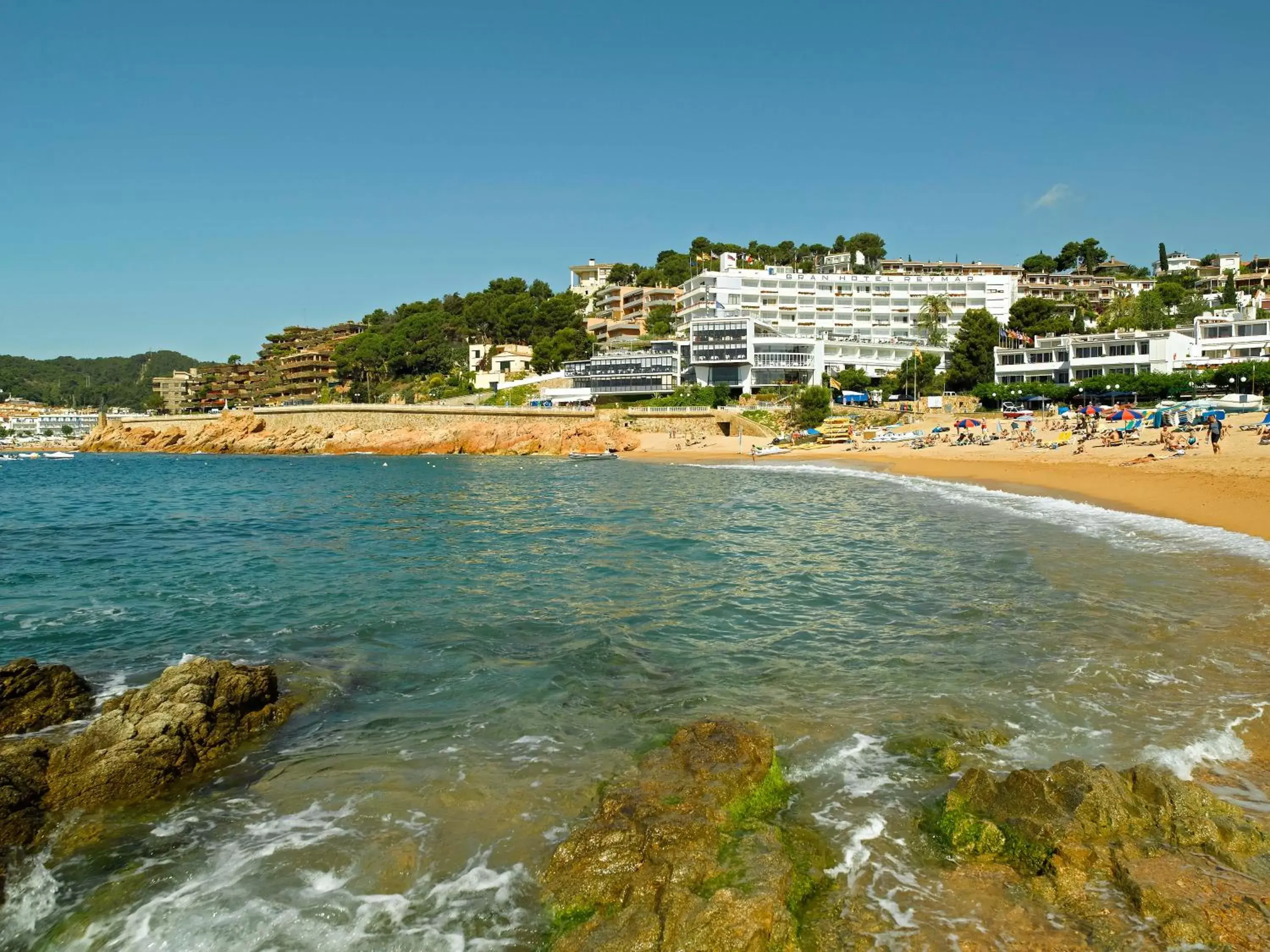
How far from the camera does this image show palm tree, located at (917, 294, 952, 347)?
329 feet

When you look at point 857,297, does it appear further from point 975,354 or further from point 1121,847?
point 1121,847

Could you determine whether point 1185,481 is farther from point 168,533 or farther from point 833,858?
point 168,533

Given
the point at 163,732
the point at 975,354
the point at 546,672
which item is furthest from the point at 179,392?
the point at 163,732

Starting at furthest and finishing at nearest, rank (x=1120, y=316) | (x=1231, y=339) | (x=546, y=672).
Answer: (x=1120, y=316) < (x=1231, y=339) < (x=546, y=672)

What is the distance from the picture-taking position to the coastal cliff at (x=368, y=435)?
8125 centimetres

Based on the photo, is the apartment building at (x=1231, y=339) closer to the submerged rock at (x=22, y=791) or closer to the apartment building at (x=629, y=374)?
the apartment building at (x=629, y=374)

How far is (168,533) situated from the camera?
1128 inches

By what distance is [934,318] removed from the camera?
104m

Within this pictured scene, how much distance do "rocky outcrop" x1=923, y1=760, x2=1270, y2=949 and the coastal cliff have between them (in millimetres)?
71015

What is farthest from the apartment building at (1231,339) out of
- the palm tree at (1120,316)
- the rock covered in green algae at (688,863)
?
the rock covered in green algae at (688,863)

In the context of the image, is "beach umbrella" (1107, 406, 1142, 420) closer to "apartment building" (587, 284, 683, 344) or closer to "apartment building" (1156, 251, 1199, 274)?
"apartment building" (587, 284, 683, 344)

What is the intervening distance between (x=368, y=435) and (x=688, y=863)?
9200cm

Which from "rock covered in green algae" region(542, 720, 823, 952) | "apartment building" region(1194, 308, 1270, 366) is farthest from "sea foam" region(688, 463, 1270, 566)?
"apartment building" region(1194, 308, 1270, 366)

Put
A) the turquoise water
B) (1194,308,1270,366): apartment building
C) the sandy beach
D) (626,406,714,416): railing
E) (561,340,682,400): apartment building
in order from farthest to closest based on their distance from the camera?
(561,340,682,400): apartment building < (626,406,714,416): railing < (1194,308,1270,366): apartment building < the sandy beach < the turquoise water
